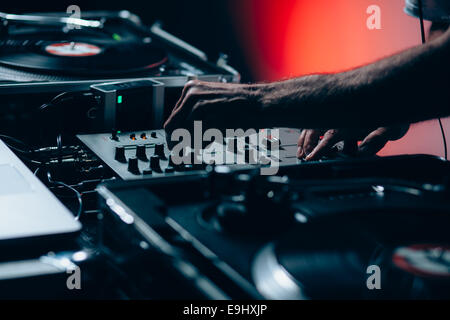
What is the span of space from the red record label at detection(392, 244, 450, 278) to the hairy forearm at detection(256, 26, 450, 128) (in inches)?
11.9

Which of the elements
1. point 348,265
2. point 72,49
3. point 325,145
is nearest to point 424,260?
point 348,265

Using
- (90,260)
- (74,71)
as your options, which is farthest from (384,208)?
(74,71)

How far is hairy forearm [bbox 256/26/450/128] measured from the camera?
34.3 inches

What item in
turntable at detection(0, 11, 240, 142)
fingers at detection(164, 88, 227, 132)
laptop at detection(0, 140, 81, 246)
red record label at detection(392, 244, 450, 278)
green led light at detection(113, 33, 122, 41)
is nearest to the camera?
red record label at detection(392, 244, 450, 278)

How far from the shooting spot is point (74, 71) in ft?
5.16

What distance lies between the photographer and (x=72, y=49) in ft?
6.12

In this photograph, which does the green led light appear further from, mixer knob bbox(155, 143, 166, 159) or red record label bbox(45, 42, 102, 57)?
mixer knob bbox(155, 143, 166, 159)

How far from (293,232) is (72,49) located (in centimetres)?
140

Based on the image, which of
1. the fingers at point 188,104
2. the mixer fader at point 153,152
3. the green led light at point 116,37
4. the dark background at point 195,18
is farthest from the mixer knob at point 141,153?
the dark background at point 195,18

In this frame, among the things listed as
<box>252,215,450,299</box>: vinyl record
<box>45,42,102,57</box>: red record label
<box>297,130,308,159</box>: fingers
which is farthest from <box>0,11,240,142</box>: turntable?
<box>252,215,450,299</box>: vinyl record

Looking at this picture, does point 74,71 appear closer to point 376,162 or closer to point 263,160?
point 263,160

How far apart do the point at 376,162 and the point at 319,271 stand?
32cm

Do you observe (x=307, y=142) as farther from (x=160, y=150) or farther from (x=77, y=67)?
(x=77, y=67)

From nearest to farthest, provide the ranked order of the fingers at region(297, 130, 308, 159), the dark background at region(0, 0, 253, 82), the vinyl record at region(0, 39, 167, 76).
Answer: the fingers at region(297, 130, 308, 159), the vinyl record at region(0, 39, 167, 76), the dark background at region(0, 0, 253, 82)
